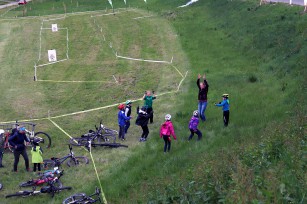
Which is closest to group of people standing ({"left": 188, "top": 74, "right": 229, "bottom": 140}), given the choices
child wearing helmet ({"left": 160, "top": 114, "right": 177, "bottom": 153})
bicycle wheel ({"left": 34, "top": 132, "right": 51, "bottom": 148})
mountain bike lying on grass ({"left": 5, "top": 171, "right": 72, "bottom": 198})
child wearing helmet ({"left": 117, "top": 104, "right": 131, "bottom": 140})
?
child wearing helmet ({"left": 160, "top": 114, "right": 177, "bottom": 153})

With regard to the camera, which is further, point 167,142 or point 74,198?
point 167,142

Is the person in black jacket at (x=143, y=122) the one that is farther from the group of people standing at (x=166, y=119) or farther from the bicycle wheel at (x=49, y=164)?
the bicycle wheel at (x=49, y=164)

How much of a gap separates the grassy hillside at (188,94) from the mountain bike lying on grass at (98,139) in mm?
457

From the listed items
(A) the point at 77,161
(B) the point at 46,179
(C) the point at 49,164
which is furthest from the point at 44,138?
(B) the point at 46,179

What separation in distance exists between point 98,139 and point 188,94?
6.86 metres

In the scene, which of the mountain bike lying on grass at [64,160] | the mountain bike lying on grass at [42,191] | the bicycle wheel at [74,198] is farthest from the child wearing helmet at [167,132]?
the bicycle wheel at [74,198]

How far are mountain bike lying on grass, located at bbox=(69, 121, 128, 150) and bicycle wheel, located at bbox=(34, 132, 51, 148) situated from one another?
0.89 meters

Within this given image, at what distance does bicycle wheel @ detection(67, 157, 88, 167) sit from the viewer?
1714 centimetres

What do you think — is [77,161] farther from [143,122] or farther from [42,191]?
[143,122]

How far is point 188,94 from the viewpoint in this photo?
80.1 ft

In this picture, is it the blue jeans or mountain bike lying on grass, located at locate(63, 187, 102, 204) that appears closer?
mountain bike lying on grass, located at locate(63, 187, 102, 204)

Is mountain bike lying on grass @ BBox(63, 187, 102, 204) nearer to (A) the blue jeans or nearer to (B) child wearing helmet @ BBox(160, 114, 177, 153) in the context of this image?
(B) child wearing helmet @ BBox(160, 114, 177, 153)

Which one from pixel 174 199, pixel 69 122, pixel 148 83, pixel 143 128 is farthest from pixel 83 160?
pixel 148 83

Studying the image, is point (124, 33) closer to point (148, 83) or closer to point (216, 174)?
point (148, 83)
